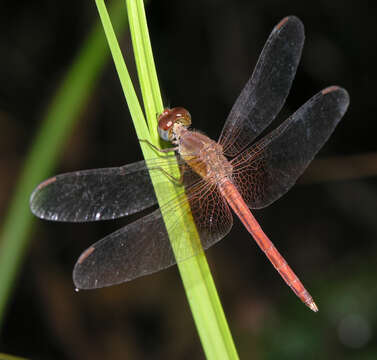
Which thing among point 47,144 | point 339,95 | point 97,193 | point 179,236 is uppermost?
point 47,144

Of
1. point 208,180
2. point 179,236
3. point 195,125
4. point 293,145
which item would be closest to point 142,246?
point 179,236

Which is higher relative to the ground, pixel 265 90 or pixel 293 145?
pixel 265 90

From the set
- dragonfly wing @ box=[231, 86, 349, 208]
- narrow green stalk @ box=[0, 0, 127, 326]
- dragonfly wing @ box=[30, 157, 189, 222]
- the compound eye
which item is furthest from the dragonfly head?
narrow green stalk @ box=[0, 0, 127, 326]

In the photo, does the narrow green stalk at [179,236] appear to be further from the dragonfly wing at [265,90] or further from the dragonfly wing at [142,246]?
the dragonfly wing at [265,90]

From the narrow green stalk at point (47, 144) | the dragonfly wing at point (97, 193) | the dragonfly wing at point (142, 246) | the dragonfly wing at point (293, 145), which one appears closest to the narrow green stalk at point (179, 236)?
the dragonfly wing at point (142, 246)

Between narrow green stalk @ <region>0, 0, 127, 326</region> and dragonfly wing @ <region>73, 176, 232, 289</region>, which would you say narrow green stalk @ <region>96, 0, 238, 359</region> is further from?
narrow green stalk @ <region>0, 0, 127, 326</region>

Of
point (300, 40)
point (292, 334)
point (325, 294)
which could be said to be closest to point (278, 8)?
point (300, 40)

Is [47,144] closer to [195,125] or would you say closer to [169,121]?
[169,121]
